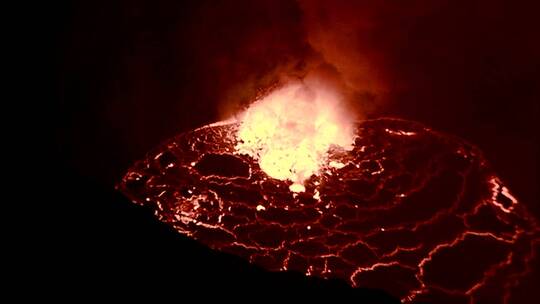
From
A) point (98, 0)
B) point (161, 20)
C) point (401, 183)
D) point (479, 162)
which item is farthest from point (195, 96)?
point (479, 162)

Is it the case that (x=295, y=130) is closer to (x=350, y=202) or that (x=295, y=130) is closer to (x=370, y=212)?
(x=350, y=202)

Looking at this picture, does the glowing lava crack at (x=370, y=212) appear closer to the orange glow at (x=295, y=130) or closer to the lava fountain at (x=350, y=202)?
the lava fountain at (x=350, y=202)

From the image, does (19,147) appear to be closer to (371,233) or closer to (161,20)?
(371,233)

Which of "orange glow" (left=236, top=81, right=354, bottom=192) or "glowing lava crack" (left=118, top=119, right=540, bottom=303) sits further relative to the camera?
"orange glow" (left=236, top=81, right=354, bottom=192)

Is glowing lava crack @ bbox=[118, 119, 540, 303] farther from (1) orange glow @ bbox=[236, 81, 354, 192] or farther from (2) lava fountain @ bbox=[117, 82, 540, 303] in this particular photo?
(1) orange glow @ bbox=[236, 81, 354, 192]

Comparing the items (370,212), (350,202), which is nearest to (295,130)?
(350,202)

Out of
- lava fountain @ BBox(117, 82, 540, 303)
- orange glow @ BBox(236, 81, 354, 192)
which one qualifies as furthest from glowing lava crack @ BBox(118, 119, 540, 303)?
orange glow @ BBox(236, 81, 354, 192)
